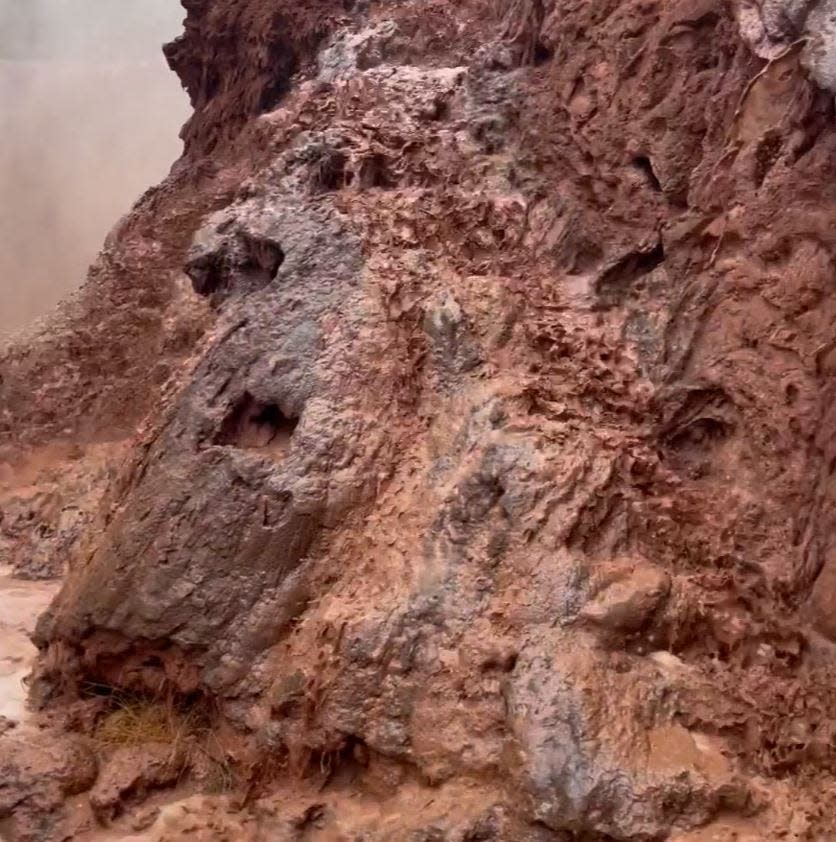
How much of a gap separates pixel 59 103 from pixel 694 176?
13232 mm

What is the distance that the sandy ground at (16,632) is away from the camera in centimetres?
429

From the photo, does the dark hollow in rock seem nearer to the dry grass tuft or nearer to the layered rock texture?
the layered rock texture

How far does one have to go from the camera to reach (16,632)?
5.21m

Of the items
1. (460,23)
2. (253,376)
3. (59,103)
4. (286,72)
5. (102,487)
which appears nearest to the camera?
(253,376)

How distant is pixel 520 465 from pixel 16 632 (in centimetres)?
321

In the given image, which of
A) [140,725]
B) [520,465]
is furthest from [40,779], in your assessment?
[520,465]

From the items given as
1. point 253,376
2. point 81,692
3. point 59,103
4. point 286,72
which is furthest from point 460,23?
point 59,103

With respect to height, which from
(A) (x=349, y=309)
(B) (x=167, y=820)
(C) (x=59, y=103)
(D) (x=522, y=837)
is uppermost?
(C) (x=59, y=103)

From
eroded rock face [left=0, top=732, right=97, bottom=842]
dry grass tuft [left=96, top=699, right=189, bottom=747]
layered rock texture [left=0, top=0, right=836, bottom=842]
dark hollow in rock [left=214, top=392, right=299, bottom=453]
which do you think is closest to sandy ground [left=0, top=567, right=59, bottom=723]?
layered rock texture [left=0, top=0, right=836, bottom=842]

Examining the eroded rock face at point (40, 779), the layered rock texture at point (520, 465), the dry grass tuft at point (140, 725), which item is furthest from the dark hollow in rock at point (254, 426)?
the eroded rock face at point (40, 779)

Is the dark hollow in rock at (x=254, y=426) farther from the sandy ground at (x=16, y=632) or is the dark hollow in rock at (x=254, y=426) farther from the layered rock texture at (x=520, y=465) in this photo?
the sandy ground at (x=16, y=632)

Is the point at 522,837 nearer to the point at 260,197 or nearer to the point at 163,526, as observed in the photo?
the point at 163,526

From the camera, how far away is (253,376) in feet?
14.5

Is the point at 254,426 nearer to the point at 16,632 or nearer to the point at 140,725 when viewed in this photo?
the point at 140,725
